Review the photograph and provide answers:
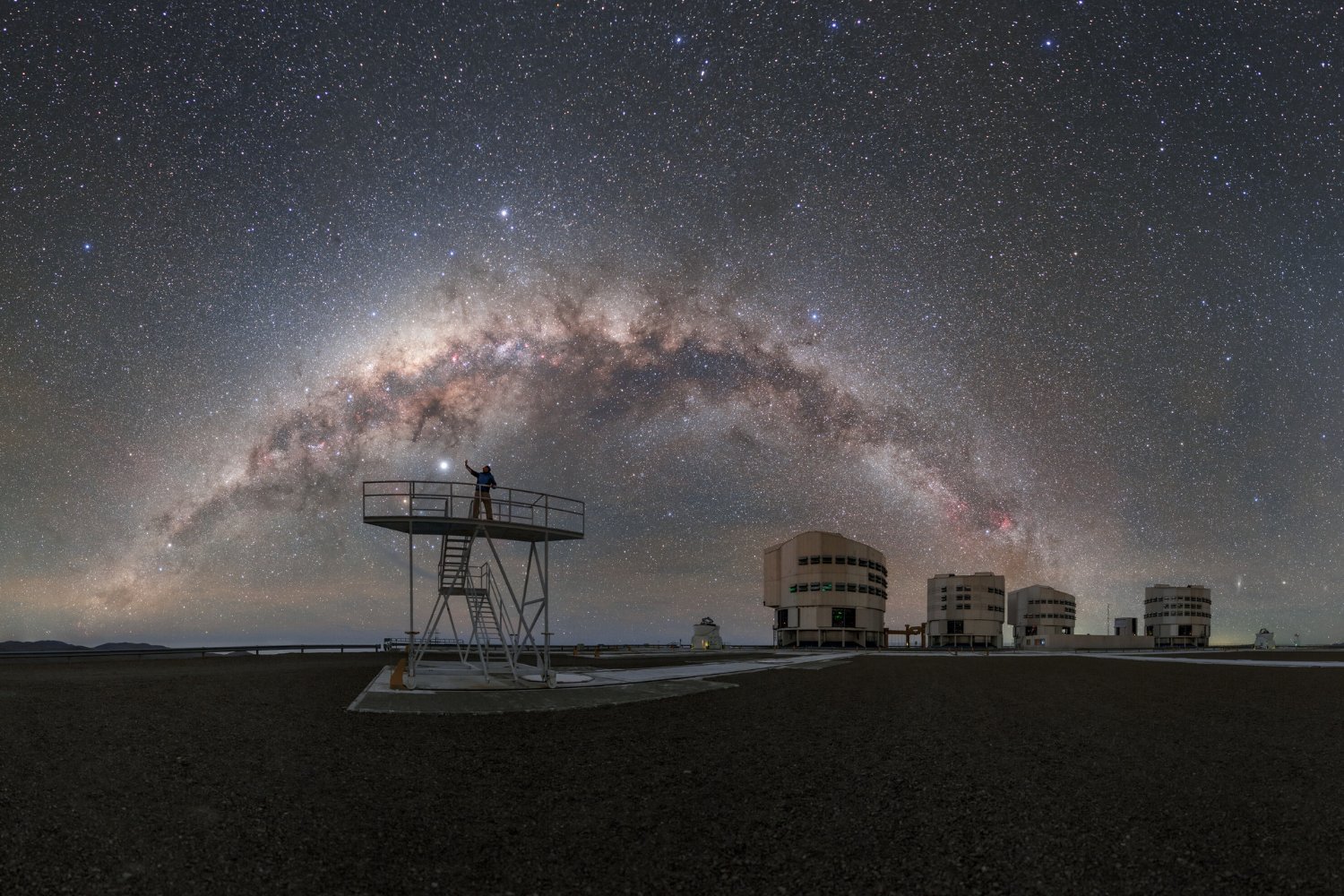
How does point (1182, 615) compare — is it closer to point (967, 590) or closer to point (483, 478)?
point (967, 590)

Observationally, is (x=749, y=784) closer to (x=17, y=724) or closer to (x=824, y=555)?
(x=17, y=724)

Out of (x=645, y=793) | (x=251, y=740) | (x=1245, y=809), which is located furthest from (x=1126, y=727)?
(x=251, y=740)

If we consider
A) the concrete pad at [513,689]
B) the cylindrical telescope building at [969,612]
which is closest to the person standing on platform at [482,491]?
the concrete pad at [513,689]

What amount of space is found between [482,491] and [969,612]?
3882 inches

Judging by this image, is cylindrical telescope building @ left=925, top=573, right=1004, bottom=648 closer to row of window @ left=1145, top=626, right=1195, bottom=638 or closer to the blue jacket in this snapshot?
row of window @ left=1145, top=626, right=1195, bottom=638

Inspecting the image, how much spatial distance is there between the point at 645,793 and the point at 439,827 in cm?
235

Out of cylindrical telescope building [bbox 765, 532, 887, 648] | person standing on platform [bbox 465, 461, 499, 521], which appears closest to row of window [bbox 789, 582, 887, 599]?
cylindrical telescope building [bbox 765, 532, 887, 648]

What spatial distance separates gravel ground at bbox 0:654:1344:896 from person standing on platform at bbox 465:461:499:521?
6.80m

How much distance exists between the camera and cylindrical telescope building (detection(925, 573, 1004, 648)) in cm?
10388

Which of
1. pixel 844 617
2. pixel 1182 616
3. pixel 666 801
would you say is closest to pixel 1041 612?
pixel 1182 616

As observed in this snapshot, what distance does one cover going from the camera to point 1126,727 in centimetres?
1352

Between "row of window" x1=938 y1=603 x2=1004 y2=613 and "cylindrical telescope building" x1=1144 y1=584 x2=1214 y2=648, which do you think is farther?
"cylindrical telescope building" x1=1144 y1=584 x2=1214 y2=648

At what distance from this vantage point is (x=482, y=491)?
2095 centimetres

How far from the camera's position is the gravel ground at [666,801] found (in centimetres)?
588
